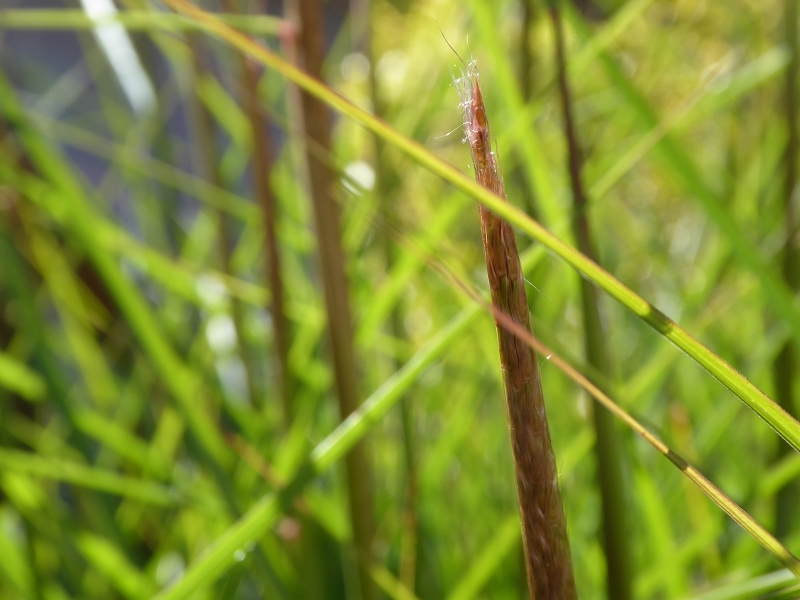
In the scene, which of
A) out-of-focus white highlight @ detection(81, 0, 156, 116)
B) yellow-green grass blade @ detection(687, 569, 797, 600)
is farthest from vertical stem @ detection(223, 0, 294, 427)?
yellow-green grass blade @ detection(687, 569, 797, 600)

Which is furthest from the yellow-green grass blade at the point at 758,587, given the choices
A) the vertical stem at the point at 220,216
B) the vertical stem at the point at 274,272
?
the vertical stem at the point at 220,216

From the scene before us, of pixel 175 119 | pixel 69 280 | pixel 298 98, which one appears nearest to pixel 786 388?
pixel 298 98

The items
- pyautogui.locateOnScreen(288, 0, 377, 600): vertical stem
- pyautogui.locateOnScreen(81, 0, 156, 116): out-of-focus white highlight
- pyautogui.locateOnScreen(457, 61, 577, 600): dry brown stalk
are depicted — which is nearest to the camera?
pyautogui.locateOnScreen(457, 61, 577, 600): dry brown stalk

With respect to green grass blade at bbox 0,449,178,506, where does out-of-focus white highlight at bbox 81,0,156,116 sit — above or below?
above

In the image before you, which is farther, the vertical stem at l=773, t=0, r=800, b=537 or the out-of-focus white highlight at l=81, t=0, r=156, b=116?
the out-of-focus white highlight at l=81, t=0, r=156, b=116

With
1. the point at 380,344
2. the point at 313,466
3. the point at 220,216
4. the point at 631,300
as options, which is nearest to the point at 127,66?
the point at 220,216

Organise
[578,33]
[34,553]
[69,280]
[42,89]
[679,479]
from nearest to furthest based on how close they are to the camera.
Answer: [578,33] < [34,553] < [679,479] < [69,280] < [42,89]

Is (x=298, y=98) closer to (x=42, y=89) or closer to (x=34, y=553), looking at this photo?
(x=34, y=553)

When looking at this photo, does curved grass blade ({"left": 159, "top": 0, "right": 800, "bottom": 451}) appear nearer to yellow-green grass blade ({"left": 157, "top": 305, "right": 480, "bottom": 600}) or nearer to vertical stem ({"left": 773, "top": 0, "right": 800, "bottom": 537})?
yellow-green grass blade ({"left": 157, "top": 305, "right": 480, "bottom": 600})
